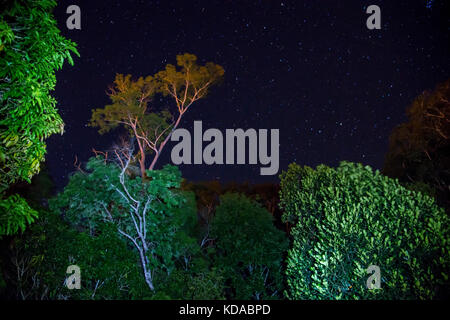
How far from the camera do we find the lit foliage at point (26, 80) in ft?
14.7

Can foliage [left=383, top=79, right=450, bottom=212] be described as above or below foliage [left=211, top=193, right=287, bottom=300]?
above

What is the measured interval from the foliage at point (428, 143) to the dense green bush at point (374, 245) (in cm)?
1016

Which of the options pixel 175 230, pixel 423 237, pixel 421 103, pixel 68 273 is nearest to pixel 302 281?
pixel 423 237

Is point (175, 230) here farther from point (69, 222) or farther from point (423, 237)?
point (423, 237)

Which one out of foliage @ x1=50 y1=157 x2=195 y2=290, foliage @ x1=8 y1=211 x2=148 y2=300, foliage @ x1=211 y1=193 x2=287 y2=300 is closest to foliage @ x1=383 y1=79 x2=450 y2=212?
foliage @ x1=211 y1=193 x2=287 y2=300

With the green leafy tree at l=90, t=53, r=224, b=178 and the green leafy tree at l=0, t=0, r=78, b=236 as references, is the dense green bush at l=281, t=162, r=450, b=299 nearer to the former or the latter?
the green leafy tree at l=0, t=0, r=78, b=236

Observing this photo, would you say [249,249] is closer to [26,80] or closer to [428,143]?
[26,80]

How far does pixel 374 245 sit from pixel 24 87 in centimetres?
683

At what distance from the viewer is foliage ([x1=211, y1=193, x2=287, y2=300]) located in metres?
11.7

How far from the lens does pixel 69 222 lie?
29.9 feet

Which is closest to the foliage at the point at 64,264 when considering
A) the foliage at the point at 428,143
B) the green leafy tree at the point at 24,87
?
the green leafy tree at the point at 24,87

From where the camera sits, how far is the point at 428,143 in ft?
49.0

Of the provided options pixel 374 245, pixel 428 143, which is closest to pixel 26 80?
pixel 374 245
